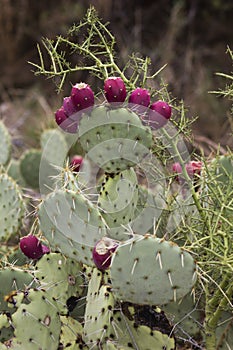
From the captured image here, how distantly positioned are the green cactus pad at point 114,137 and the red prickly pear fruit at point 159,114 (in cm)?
4

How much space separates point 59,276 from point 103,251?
10.4 inches

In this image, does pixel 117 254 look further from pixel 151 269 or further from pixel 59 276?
pixel 59 276

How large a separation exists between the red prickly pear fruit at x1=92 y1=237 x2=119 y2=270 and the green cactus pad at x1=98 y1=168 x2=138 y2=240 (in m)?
0.13

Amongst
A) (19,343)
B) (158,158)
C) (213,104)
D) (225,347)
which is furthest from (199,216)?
(213,104)

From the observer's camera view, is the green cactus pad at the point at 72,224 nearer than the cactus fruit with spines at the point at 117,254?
No

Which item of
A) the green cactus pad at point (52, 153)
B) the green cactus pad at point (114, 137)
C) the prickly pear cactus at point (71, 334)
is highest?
the green cactus pad at point (114, 137)

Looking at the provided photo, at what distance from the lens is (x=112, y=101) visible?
160 cm

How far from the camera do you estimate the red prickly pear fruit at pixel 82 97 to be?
1578 mm

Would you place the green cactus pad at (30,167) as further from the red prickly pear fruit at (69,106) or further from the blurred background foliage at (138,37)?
the blurred background foliage at (138,37)

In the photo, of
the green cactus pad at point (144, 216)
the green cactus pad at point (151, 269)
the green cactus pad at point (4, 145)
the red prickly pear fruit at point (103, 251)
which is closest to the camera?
the green cactus pad at point (151, 269)

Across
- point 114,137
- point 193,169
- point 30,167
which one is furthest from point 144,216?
point 30,167

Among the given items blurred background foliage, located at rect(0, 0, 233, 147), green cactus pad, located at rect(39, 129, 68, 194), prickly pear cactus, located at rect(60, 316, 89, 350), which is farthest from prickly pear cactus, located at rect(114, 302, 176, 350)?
blurred background foliage, located at rect(0, 0, 233, 147)

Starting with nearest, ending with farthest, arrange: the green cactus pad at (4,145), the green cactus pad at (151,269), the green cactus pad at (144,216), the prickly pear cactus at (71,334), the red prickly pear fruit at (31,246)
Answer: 1. the green cactus pad at (151,269)
2. the prickly pear cactus at (71,334)
3. the red prickly pear fruit at (31,246)
4. the green cactus pad at (144,216)
5. the green cactus pad at (4,145)

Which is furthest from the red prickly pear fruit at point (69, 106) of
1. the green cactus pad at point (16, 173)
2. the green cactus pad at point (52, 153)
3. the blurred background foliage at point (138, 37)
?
the blurred background foliage at point (138, 37)
